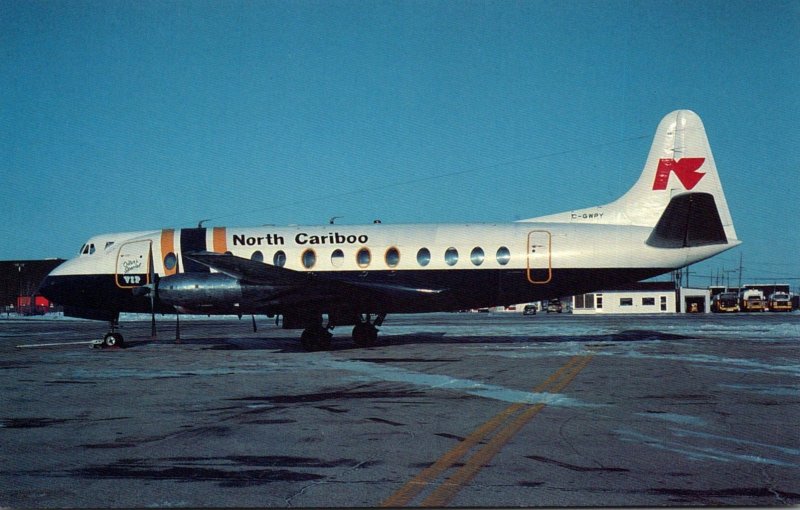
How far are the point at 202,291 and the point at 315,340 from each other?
369cm

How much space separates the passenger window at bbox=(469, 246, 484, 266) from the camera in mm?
21344

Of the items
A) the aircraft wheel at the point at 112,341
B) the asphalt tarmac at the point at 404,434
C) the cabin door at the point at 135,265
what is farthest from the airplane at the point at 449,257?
the asphalt tarmac at the point at 404,434

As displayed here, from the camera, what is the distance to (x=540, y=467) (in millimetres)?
6445

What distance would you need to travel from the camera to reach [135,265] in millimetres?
23812

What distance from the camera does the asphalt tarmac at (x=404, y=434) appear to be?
18.5ft

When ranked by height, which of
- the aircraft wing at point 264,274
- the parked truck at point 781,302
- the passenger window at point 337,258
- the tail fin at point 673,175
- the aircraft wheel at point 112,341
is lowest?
the parked truck at point 781,302

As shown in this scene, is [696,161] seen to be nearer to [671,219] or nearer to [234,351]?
[671,219]

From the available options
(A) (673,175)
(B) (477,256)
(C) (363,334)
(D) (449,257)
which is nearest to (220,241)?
(C) (363,334)

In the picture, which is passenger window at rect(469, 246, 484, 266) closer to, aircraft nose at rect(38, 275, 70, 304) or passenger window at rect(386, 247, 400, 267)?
passenger window at rect(386, 247, 400, 267)

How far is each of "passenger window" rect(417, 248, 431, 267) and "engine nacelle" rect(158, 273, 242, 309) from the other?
5.59 m

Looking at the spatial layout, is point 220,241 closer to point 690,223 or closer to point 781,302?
point 690,223

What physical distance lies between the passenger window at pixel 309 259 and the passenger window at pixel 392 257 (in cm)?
248

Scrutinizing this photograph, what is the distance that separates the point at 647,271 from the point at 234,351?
13.0 metres

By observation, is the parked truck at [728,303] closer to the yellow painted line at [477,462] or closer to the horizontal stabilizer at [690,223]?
the horizontal stabilizer at [690,223]
